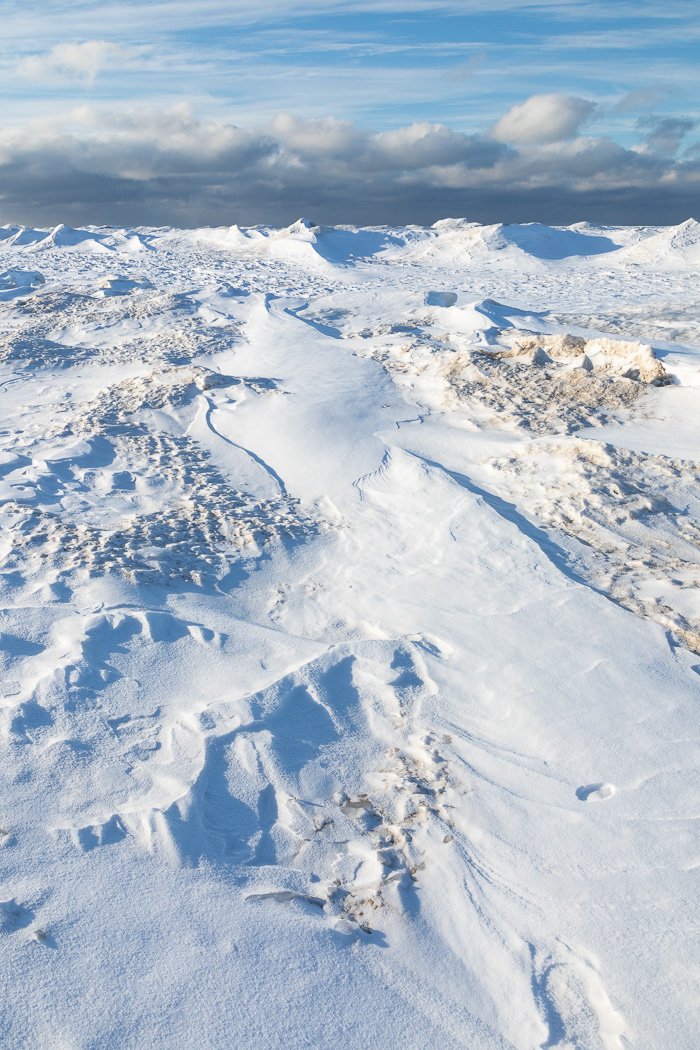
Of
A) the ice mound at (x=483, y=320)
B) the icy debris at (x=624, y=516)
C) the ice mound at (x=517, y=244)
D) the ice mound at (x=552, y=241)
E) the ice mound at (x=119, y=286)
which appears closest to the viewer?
the icy debris at (x=624, y=516)

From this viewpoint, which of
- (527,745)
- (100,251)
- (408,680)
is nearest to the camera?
(527,745)

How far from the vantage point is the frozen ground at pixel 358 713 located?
7.59 feet

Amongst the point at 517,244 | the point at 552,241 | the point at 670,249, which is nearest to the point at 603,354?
the point at 670,249

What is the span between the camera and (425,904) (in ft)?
8.65

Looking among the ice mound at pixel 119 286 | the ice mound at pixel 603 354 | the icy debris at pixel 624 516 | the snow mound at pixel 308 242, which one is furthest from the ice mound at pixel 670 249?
the icy debris at pixel 624 516

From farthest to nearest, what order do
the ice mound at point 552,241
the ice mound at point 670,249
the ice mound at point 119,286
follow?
the ice mound at point 552,241 < the ice mound at point 670,249 < the ice mound at point 119,286

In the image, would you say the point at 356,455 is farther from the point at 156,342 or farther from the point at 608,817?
the point at 156,342

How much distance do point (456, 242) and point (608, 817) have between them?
2652 cm

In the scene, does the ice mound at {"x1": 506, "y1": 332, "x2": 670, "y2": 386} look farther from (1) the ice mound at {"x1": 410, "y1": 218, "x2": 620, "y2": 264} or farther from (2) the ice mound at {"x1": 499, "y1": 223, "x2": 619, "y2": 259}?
(2) the ice mound at {"x1": 499, "y1": 223, "x2": 619, "y2": 259}

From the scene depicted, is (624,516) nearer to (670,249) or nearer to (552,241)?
(670,249)

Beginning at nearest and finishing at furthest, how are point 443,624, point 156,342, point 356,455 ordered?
1. point 443,624
2. point 356,455
3. point 156,342

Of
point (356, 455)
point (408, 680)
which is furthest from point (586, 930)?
point (356, 455)

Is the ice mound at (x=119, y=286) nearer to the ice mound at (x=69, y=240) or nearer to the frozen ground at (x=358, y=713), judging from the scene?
the frozen ground at (x=358, y=713)

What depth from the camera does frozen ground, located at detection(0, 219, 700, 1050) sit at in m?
2.31
